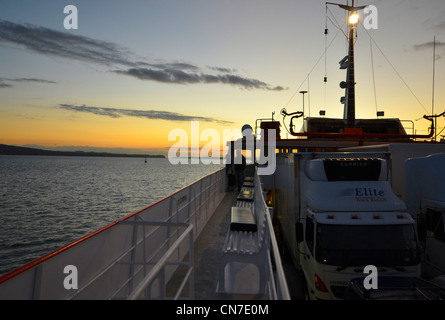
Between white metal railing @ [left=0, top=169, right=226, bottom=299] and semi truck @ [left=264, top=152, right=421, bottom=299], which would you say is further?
semi truck @ [left=264, top=152, right=421, bottom=299]

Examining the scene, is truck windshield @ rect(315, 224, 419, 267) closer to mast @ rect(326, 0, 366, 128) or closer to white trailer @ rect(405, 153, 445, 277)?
white trailer @ rect(405, 153, 445, 277)

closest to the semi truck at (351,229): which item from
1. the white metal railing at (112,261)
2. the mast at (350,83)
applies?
the white metal railing at (112,261)

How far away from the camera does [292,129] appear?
72.4 feet

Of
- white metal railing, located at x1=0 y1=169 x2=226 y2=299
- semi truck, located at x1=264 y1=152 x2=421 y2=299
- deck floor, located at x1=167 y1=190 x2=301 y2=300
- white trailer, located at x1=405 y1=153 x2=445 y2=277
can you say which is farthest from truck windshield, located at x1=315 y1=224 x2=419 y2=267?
white metal railing, located at x1=0 y1=169 x2=226 y2=299

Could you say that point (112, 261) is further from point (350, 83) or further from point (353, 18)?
point (353, 18)

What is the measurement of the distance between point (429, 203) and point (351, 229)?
9.67 ft

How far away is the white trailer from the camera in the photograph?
7.11 metres

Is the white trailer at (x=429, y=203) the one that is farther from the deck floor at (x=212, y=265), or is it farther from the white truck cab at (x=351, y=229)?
the deck floor at (x=212, y=265)

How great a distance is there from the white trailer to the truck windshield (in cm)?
72

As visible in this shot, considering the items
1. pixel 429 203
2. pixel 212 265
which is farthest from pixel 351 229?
pixel 212 265

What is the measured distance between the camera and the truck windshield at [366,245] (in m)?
5.96

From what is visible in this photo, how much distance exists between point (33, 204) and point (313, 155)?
5440 centimetres

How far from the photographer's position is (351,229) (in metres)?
6.22
